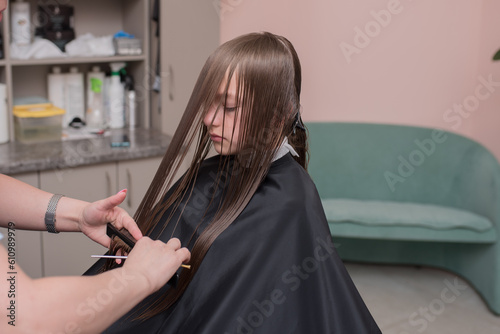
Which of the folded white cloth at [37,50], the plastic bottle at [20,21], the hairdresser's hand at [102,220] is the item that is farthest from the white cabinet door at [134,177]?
the hairdresser's hand at [102,220]

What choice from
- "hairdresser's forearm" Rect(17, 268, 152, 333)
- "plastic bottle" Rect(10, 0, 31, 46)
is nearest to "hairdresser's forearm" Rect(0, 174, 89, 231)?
"hairdresser's forearm" Rect(17, 268, 152, 333)

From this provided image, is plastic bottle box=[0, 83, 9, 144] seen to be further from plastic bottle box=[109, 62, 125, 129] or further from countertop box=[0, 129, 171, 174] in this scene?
plastic bottle box=[109, 62, 125, 129]

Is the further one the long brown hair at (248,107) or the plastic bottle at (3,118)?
the plastic bottle at (3,118)

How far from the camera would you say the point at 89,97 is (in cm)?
340

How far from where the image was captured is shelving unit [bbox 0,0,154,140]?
10.7ft

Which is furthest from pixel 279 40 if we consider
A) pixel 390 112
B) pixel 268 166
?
pixel 390 112

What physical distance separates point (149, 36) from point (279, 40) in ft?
6.03

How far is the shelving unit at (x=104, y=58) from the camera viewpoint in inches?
128

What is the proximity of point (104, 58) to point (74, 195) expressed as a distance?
75 cm

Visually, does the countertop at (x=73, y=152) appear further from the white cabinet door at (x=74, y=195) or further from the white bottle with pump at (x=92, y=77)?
the white bottle with pump at (x=92, y=77)

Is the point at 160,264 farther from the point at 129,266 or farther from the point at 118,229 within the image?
the point at 118,229

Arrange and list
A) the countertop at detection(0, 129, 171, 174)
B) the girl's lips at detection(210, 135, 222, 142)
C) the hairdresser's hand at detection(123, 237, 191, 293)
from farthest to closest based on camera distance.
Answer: the countertop at detection(0, 129, 171, 174) → the girl's lips at detection(210, 135, 222, 142) → the hairdresser's hand at detection(123, 237, 191, 293)

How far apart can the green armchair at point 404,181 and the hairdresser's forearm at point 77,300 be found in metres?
2.22

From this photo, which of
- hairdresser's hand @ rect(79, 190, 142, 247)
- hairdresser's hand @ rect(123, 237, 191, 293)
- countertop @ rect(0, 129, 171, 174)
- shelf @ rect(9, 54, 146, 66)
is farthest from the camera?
shelf @ rect(9, 54, 146, 66)
